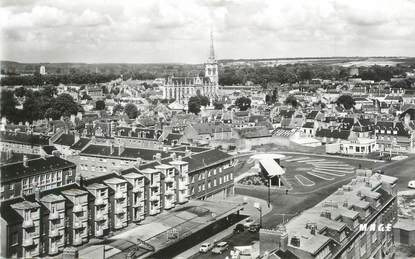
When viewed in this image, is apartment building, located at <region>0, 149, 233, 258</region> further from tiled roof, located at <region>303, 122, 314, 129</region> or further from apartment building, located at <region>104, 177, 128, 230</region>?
tiled roof, located at <region>303, 122, 314, 129</region>

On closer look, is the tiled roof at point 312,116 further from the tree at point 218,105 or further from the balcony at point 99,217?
the balcony at point 99,217

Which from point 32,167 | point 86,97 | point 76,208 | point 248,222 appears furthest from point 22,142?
point 86,97

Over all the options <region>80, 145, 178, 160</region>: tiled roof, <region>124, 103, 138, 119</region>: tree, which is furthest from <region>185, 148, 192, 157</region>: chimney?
<region>124, 103, 138, 119</region>: tree

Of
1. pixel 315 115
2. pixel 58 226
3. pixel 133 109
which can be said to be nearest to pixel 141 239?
pixel 58 226

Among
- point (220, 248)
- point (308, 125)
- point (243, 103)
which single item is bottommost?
point (220, 248)

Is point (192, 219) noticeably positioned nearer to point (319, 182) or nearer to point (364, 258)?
point (364, 258)

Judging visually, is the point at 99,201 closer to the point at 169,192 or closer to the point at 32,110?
the point at 169,192

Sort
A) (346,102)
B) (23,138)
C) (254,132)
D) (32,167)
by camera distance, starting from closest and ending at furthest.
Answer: (32,167) < (23,138) < (254,132) < (346,102)

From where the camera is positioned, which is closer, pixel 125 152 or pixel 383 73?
pixel 125 152
